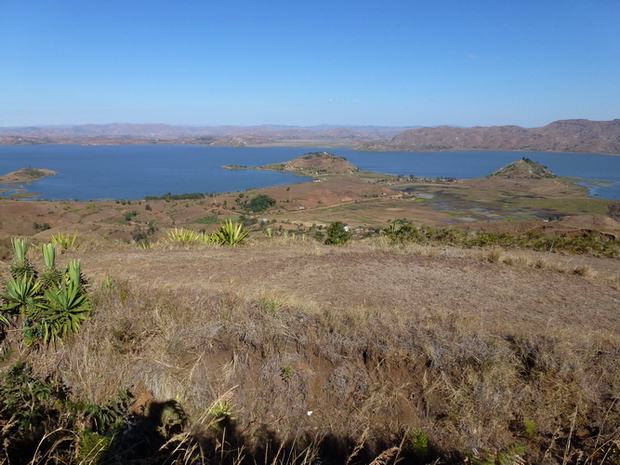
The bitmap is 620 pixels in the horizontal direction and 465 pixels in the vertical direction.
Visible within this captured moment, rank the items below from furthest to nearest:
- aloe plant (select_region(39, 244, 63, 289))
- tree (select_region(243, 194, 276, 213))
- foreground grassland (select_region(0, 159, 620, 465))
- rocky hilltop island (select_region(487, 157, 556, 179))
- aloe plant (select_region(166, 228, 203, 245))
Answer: rocky hilltop island (select_region(487, 157, 556, 179)), tree (select_region(243, 194, 276, 213)), aloe plant (select_region(166, 228, 203, 245)), aloe plant (select_region(39, 244, 63, 289)), foreground grassland (select_region(0, 159, 620, 465))

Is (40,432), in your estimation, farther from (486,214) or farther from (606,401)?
(486,214)

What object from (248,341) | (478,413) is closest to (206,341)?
(248,341)

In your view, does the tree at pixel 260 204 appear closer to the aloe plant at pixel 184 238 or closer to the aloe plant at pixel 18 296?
the aloe plant at pixel 184 238

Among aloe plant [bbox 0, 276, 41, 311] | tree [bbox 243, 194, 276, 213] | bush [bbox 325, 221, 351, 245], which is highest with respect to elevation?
aloe plant [bbox 0, 276, 41, 311]

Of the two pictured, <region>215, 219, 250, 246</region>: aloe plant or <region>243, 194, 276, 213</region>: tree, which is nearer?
<region>215, 219, 250, 246</region>: aloe plant

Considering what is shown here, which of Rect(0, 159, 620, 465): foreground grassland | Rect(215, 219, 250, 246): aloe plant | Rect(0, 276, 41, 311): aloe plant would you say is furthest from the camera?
Rect(215, 219, 250, 246): aloe plant

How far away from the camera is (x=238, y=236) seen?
39.6 feet

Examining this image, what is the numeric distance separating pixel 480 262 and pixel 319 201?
70163mm

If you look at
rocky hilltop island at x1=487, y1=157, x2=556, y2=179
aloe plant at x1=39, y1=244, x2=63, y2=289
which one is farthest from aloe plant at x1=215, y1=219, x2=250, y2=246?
rocky hilltop island at x1=487, y1=157, x2=556, y2=179

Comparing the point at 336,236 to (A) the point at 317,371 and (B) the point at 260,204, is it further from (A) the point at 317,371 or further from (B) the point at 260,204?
(B) the point at 260,204

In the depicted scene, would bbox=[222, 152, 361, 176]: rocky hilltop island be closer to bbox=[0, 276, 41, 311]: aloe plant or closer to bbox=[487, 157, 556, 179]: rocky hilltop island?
bbox=[487, 157, 556, 179]: rocky hilltop island

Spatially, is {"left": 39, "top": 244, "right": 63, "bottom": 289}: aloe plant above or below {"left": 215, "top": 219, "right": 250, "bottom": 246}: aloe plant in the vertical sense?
above

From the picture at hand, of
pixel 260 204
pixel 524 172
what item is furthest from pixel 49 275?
pixel 524 172

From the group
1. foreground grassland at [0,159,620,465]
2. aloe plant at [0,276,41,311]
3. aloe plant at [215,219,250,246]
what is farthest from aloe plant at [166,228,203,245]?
aloe plant at [0,276,41,311]
